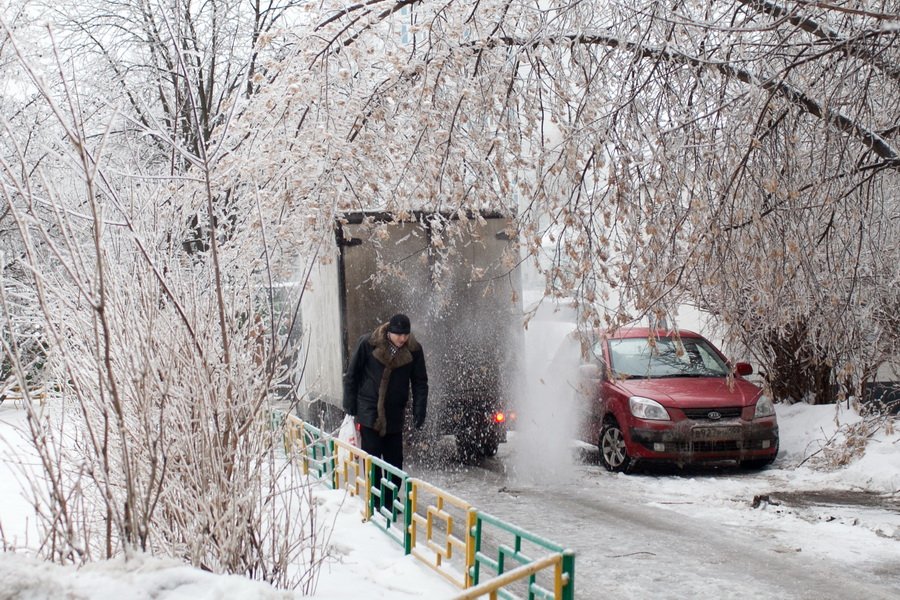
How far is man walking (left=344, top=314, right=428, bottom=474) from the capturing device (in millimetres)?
8148

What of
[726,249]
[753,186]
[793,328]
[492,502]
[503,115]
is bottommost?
[492,502]

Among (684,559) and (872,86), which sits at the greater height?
(872,86)

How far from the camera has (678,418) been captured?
10.2 m

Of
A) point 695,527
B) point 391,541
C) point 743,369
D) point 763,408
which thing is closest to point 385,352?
point 391,541

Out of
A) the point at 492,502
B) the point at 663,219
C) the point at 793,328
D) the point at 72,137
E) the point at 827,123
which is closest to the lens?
the point at 72,137

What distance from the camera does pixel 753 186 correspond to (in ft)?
22.4

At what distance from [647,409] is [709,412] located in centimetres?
69

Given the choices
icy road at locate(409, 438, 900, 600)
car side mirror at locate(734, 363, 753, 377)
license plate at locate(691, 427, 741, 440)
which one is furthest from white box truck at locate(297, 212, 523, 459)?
car side mirror at locate(734, 363, 753, 377)

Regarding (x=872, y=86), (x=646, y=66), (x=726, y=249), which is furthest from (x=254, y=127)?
(x=872, y=86)

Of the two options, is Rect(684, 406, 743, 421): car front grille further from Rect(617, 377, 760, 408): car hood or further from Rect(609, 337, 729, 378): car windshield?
Rect(609, 337, 729, 378): car windshield

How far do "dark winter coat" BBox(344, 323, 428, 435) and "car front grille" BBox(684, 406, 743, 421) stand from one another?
3467 millimetres

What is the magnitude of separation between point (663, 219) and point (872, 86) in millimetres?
2844

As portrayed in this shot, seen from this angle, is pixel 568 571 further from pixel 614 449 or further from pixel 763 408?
pixel 763 408

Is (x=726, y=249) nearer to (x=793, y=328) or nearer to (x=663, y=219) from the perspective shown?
(x=663, y=219)
